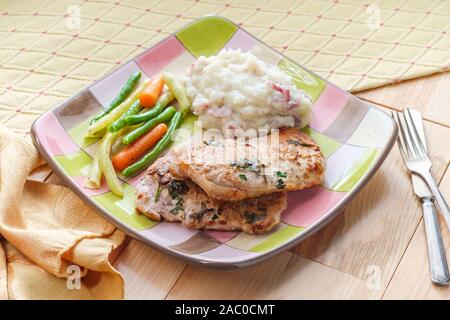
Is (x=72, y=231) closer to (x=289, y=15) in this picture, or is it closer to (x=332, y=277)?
(x=332, y=277)

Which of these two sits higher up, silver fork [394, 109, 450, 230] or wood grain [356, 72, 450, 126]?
wood grain [356, 72, 450, 126]

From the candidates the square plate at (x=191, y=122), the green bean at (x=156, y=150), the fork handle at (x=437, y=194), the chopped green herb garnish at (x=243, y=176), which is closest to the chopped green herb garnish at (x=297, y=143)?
the square plate at (x=191, y=122)

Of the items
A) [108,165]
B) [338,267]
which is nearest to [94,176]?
[108,165]

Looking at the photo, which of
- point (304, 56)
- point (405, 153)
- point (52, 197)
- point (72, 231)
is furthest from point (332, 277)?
point (304, 56)

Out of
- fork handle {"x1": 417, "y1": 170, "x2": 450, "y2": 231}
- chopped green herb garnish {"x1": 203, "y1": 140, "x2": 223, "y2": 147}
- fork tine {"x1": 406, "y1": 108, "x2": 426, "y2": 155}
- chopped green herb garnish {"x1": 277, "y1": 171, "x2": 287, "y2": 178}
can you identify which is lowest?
fork handle {"x1": 417, "y1": 170, "x2": 450, "y2": 231}

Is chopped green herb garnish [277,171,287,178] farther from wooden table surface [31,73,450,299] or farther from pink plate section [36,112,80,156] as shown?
pink plate section [36,112,80,156]

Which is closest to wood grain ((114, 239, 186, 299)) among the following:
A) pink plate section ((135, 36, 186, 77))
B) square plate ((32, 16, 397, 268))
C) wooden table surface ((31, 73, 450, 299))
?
wooden table surface ((31, 73, 450, 299))
